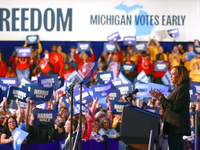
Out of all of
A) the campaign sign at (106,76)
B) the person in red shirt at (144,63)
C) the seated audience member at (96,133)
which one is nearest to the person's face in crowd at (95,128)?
the seated audience member at (96,133)

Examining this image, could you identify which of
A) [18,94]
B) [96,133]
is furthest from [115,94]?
[18,94]

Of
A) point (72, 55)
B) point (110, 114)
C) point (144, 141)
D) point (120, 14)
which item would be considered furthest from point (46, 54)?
point (144, 141)

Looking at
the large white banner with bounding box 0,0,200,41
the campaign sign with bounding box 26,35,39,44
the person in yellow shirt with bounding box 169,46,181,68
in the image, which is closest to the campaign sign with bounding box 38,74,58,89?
the person in yellow shirt with bounding box 169,46,181,68

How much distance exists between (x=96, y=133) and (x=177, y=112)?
2.56 m

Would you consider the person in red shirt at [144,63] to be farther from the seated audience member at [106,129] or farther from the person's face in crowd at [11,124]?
the person's face in crowd at [11,124]

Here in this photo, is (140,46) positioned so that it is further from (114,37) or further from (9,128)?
(9,128)

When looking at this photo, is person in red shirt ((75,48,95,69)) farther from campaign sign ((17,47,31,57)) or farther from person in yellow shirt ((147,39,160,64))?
person in yellow shirt ((147,39,160,64))

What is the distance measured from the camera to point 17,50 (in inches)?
562

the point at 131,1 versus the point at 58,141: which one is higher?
the point at 131,1

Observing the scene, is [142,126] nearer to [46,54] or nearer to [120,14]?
[46,54]

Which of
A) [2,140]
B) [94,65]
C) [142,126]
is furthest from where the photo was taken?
[2,140]

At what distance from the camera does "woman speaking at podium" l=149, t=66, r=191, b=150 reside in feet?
14.9

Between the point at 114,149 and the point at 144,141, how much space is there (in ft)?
8.24

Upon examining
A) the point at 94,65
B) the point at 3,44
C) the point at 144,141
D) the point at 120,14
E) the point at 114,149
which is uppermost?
the point at 120,14
